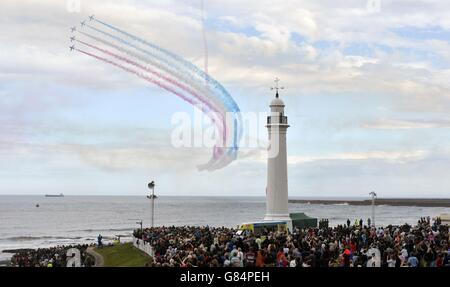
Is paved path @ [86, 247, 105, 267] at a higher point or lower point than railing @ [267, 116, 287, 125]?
lower

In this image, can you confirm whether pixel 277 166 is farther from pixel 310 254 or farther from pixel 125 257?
pixel 310 254

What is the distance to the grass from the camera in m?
32.6

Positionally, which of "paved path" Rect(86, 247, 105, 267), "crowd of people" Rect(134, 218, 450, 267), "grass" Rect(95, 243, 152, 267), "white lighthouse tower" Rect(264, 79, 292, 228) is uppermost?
"white lighthouse tower" Rect(264, 79, 292, 228)

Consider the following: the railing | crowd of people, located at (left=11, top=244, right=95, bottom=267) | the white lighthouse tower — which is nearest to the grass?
crowd of people, located at (left=11, top=244, right=95, bottom=267)

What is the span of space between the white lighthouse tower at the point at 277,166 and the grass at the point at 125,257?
969cm

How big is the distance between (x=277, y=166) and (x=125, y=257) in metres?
12.0

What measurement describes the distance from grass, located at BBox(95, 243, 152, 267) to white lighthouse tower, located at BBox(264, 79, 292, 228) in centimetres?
969

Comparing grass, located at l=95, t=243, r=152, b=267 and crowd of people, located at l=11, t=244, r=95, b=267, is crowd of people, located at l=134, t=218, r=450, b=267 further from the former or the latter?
crowd of people, located at l=11, t=244, r=95, b=267

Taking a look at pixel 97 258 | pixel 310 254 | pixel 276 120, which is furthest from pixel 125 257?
pixel 310 254

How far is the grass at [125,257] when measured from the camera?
32569mm

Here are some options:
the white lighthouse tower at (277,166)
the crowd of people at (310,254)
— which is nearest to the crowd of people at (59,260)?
the crowd of people at (310,254)
